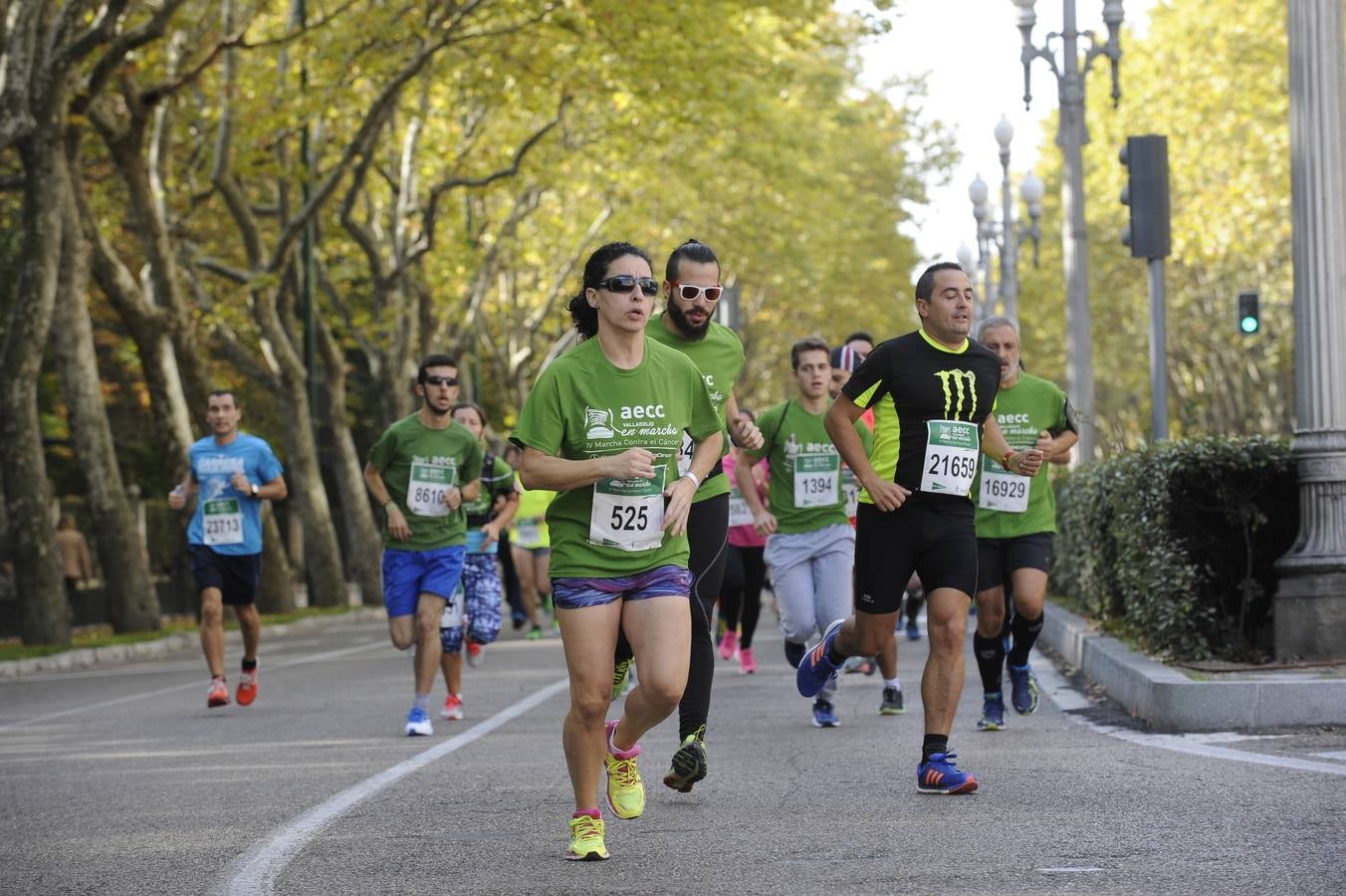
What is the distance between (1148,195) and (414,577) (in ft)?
23.3

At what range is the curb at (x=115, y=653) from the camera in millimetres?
19312

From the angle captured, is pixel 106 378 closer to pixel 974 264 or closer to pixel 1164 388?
pixel 974 264

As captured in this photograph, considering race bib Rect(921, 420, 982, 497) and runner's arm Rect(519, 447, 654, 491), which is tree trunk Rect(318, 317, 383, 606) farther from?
runner's arm Rect(519, 447, 654, 491)

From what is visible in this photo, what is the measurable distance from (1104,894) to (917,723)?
5.10m

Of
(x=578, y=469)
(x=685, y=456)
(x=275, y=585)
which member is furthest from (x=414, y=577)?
(x=275, y=585)

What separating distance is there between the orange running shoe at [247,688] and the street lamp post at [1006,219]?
20.7m

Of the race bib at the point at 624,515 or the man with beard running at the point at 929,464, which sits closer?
the race bib at the point at 624,515

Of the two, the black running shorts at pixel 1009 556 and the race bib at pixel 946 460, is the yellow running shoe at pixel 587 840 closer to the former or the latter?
the race bib at pixel 946 460

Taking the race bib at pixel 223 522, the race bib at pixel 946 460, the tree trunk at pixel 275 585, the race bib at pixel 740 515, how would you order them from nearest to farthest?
1. the race bib at pixel 946 460
2. the race bib at pixel 223 522
3. the race bib at pixel 740 515
4. the tree trunk at pixel 275 585

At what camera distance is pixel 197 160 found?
29312 mm

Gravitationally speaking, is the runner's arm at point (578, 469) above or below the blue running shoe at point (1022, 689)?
above

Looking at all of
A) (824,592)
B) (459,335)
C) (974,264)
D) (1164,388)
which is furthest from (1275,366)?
(824,592)

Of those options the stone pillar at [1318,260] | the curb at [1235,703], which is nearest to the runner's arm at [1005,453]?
the curb at [1235,703]

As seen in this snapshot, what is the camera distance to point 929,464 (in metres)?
8.37
